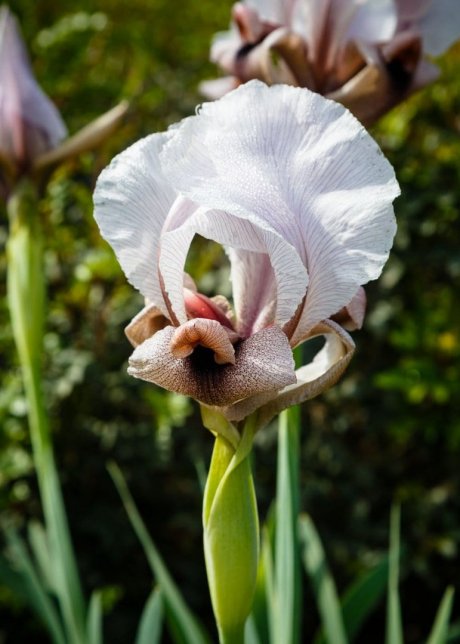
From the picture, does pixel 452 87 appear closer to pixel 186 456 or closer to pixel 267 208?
pixel 186 456

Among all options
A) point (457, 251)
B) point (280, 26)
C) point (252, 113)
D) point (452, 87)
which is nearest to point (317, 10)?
point (280, 26)

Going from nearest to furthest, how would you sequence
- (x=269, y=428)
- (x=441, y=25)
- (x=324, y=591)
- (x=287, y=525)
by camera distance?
(x=287, y=525)
(x=441, y=25)
(x=324, y=591)
(x=269, y=428)

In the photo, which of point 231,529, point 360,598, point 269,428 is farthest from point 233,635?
point 269,428

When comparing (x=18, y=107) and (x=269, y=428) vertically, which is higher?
(x=18, y=107)

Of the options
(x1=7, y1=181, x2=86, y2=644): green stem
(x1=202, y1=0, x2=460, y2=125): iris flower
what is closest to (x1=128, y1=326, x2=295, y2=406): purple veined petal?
(x1=202, y1=0, x2=460, y2=125): iris flower

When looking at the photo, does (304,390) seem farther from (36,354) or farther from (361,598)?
(361,598)

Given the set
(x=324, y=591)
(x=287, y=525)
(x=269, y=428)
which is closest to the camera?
(x=287, y=525)
